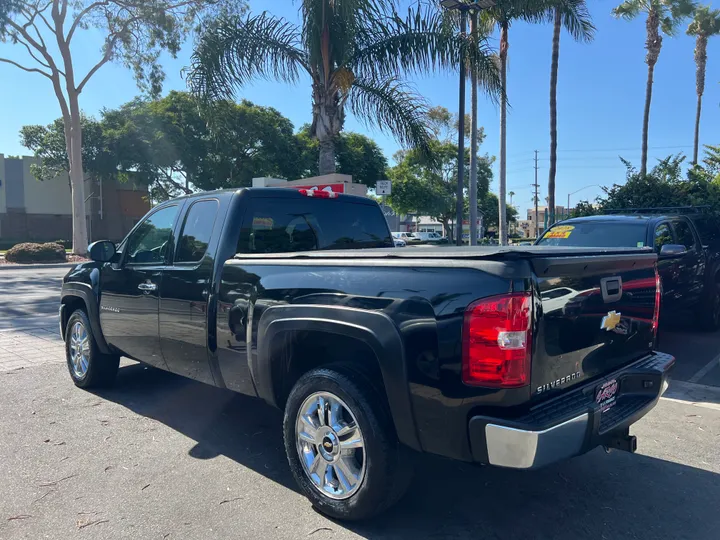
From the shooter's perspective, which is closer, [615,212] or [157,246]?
[157,246]

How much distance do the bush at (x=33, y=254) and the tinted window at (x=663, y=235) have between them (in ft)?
86.3

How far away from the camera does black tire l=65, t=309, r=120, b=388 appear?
5.69 m

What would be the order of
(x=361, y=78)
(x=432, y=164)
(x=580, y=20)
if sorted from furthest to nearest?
(x=580, y=20) → (x=432, y=164) → (x=361, y=78)

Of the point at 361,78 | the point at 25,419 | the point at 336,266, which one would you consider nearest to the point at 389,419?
the point at 336,266

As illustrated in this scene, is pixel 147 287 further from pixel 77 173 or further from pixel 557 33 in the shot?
pixel 77 173

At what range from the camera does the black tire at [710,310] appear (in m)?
8.47

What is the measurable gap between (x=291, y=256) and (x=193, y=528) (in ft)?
5.53

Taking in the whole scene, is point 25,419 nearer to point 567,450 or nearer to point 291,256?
point 291,256

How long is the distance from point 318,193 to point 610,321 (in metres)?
2.55

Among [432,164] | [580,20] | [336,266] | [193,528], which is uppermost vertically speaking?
[580,20]

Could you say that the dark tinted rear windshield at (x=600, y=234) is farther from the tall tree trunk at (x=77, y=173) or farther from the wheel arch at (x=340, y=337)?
the tall tree trunk at (x=77, y=173)

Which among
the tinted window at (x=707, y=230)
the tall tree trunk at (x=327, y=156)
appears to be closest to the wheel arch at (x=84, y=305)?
the tall tree trunk at (x=327, y=156)

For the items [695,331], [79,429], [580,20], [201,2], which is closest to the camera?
[79,429]

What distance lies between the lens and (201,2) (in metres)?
25.6
